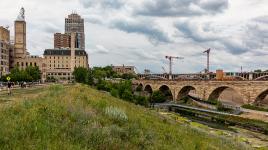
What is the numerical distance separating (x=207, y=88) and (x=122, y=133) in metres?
76.3

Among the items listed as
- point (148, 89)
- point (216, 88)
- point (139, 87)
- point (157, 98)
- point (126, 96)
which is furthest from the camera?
point (148, 89)

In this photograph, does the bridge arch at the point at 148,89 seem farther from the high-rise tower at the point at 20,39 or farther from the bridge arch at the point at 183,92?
the high-rise tower at the point at 20,39

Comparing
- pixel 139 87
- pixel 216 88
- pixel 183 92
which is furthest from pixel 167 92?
pixel 216 88

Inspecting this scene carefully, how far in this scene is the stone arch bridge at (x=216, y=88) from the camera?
73062mm

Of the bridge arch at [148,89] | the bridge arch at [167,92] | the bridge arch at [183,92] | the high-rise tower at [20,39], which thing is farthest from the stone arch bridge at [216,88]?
the high-rise tower at [20,39]

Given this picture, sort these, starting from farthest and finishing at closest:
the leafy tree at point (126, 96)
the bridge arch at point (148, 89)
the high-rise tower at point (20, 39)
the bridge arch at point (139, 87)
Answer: the high-rise tower at point (20, 39), the bridge arch at point (139, 87), the bridge arch at point (148, 89), the leafy tree at point (126, 96)

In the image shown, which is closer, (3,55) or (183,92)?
(183,92)

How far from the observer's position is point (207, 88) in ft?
296

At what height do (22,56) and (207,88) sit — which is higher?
(22,56)

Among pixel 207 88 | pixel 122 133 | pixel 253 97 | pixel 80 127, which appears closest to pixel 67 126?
pixel 80 127

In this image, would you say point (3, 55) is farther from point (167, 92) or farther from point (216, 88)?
point (216, 88)

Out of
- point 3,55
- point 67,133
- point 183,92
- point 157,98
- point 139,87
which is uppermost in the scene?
point 3,55

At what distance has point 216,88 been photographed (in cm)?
8656

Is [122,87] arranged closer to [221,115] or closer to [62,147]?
[221,115]
